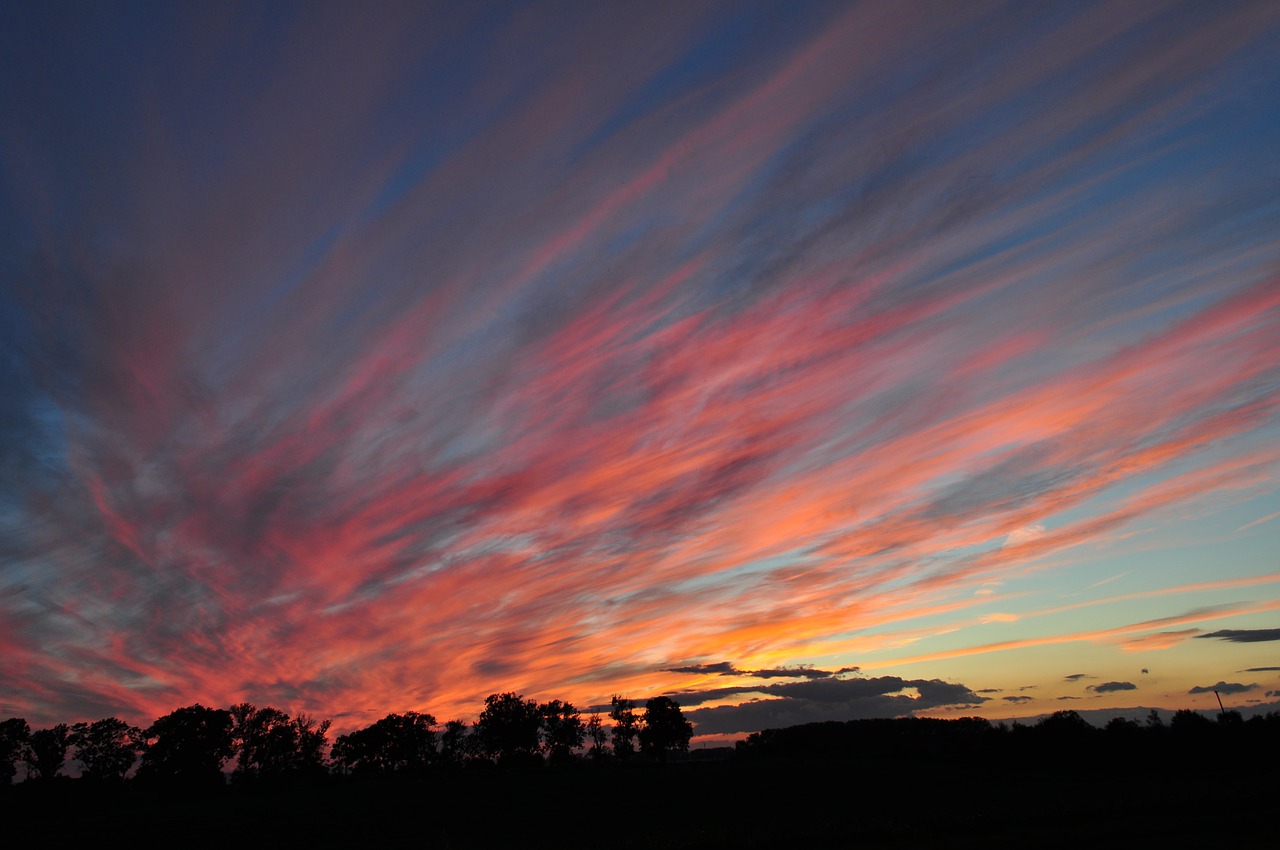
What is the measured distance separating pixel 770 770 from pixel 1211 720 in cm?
9449

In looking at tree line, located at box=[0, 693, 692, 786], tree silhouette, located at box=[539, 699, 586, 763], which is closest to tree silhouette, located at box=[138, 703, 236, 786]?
tree line, located at box=[0, 693, 692, 786]

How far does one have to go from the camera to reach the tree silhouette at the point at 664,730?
18738 cm

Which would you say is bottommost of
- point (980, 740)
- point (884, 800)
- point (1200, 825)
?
point (980, 740)

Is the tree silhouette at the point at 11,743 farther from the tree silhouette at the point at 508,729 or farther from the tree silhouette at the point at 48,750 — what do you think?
the tree silhouette at the point at 508,729

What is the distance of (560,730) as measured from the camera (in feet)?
638

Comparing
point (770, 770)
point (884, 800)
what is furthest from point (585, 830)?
point (770, 770)

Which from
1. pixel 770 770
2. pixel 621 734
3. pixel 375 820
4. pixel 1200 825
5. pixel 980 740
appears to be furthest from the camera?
pixel 621 734

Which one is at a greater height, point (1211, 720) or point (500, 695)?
point (500, 695)

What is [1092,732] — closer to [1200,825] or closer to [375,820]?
[1200,825]

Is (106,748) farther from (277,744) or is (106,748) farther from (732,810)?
(732,810)

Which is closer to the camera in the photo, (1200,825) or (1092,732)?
(1200,825)

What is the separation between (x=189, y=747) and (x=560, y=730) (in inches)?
3627

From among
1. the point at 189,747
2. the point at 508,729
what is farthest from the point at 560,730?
the point at 189,747

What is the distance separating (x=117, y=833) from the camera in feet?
229
